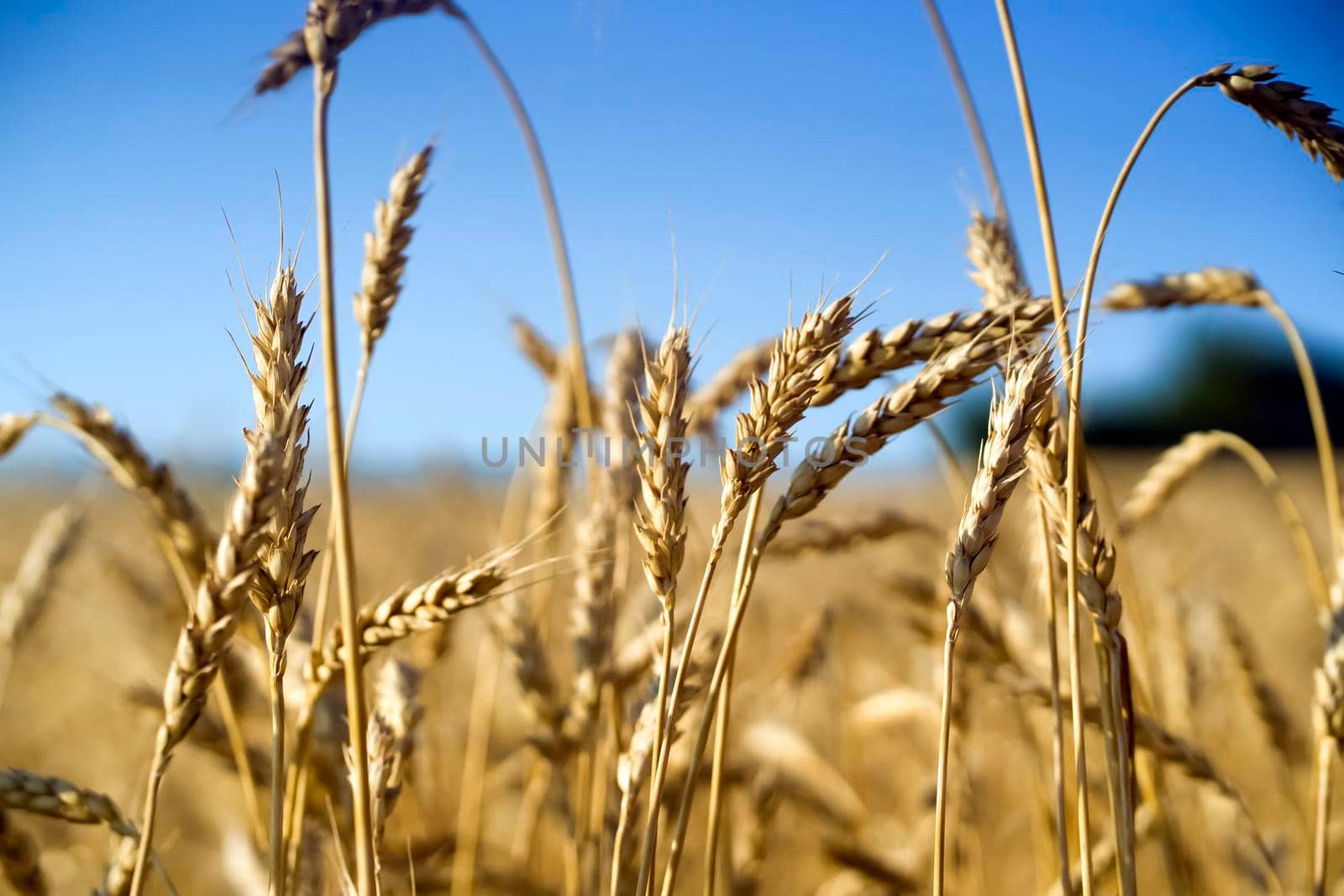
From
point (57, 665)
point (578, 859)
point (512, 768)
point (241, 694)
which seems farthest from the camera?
point (57, 665)

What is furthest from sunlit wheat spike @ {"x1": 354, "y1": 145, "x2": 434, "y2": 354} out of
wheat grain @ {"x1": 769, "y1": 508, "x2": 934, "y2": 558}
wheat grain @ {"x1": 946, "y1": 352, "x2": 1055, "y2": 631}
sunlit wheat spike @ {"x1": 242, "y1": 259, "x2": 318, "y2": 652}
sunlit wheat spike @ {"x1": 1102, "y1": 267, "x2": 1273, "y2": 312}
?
sunlit wheat spike @ {"x1": 1102, "y1": 267, "x2": 1273, "y2": 312}

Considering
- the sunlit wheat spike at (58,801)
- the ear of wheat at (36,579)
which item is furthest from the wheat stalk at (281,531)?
the ear of wheat at (36,579)

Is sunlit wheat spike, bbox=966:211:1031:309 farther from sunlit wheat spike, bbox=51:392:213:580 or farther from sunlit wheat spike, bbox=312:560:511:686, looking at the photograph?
sunlit wheat spike, bbox=51:392:213:580

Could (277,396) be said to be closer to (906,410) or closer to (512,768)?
(906,410)

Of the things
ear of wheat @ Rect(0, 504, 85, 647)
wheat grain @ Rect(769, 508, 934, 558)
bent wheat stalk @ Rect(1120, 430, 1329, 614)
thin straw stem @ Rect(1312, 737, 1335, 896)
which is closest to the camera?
thin straw stem @ Rect(1312, 737, 1335, 896)

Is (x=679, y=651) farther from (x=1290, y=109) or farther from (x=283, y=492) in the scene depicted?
(x=1290, y=109)

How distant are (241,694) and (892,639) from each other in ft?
13.5

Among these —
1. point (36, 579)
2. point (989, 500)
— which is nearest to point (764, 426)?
point (989, 500)

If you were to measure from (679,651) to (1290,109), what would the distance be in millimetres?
1344

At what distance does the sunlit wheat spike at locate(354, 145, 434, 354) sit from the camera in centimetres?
129

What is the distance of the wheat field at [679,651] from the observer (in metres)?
0.97

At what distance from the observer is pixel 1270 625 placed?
4.67 m

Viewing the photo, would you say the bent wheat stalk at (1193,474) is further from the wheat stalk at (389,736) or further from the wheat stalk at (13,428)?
the wheat stalk at (13,428)

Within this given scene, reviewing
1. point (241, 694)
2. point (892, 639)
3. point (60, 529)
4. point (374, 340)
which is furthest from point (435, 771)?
point (892, 639)
